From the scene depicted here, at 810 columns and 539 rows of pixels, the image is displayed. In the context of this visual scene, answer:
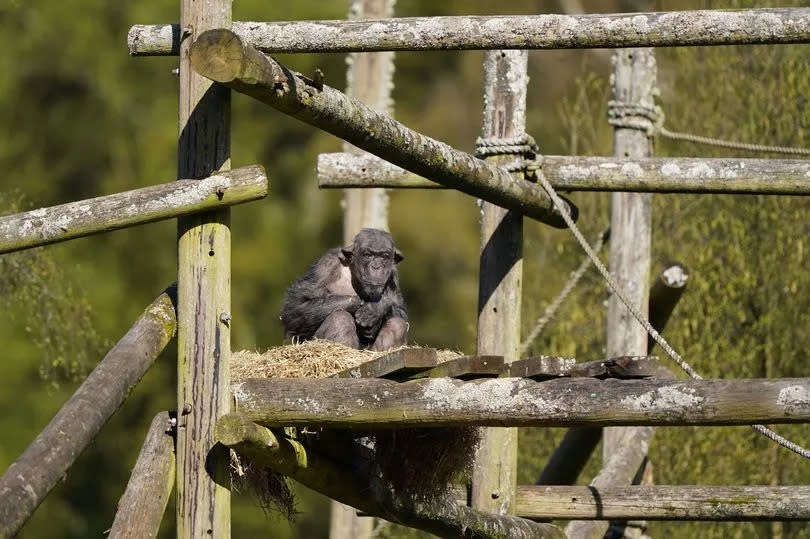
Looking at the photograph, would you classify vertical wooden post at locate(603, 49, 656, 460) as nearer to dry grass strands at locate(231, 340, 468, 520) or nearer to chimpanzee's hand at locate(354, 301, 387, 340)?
chimpanzee's hand at locate(354, 301, 387, 340)

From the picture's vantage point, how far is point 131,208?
5.25 m

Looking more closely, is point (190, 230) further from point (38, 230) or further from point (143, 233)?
point (143, 233)

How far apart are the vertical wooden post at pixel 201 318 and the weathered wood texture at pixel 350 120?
0.36 meters

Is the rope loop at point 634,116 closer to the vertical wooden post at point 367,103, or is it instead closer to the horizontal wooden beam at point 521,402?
the vertical wooden post at point 367,103

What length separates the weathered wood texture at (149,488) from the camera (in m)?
5.14

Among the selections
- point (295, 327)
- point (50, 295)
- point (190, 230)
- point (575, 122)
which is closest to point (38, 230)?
point (190, 230)

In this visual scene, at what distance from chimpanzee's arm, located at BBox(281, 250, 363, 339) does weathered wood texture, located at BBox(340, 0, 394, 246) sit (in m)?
3.71

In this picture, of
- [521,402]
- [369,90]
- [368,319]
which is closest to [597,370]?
[521,402]

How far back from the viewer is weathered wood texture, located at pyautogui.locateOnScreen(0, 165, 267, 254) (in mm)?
5195

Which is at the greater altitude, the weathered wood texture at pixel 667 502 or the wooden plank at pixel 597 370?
the wooden plank at pixel 597 370

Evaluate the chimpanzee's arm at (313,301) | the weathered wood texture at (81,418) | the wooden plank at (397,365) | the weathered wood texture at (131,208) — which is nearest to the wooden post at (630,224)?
the chimpanzee's arm at (313,301)

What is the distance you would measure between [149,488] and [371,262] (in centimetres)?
241

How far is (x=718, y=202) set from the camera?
1262cm

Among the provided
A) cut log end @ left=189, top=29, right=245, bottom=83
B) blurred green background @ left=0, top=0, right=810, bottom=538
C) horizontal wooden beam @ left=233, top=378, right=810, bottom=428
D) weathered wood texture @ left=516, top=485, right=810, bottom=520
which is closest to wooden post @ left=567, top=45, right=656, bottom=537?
weathered wood texture @ left=516, top=485, right=810, bottom=520
